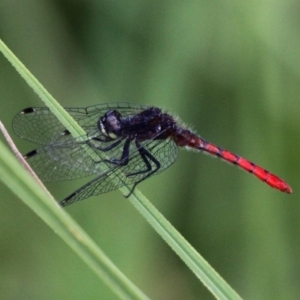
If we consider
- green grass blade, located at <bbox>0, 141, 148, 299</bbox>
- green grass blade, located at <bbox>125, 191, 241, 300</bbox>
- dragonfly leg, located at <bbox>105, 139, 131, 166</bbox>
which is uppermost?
dragonfly leg, located at <bbox>105, 139, 131, 166</bbox>

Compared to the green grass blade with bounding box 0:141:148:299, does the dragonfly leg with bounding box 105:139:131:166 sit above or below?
above

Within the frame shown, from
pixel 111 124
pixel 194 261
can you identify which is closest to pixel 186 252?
pixel 194 261

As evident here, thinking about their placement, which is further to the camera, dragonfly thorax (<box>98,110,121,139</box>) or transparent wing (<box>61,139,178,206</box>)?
dragonfly thorax (<box>98,110,121,139</box>)

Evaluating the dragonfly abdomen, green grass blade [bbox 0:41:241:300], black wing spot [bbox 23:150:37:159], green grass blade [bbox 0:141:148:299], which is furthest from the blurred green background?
green grass blade [bbox 0:141:148:299]

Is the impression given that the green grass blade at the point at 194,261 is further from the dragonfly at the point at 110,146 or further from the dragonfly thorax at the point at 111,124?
the dragonfly thorax at the point at 111,124

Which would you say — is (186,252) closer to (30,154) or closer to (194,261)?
(194,261)

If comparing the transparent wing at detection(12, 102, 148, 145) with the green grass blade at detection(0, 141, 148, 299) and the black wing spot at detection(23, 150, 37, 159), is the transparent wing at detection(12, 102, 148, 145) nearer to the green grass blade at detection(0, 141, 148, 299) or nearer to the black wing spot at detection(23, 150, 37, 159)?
the black wing spot at detection(23, 150, 37, 159)

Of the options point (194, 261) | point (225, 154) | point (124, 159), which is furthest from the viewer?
point (225, 154)
